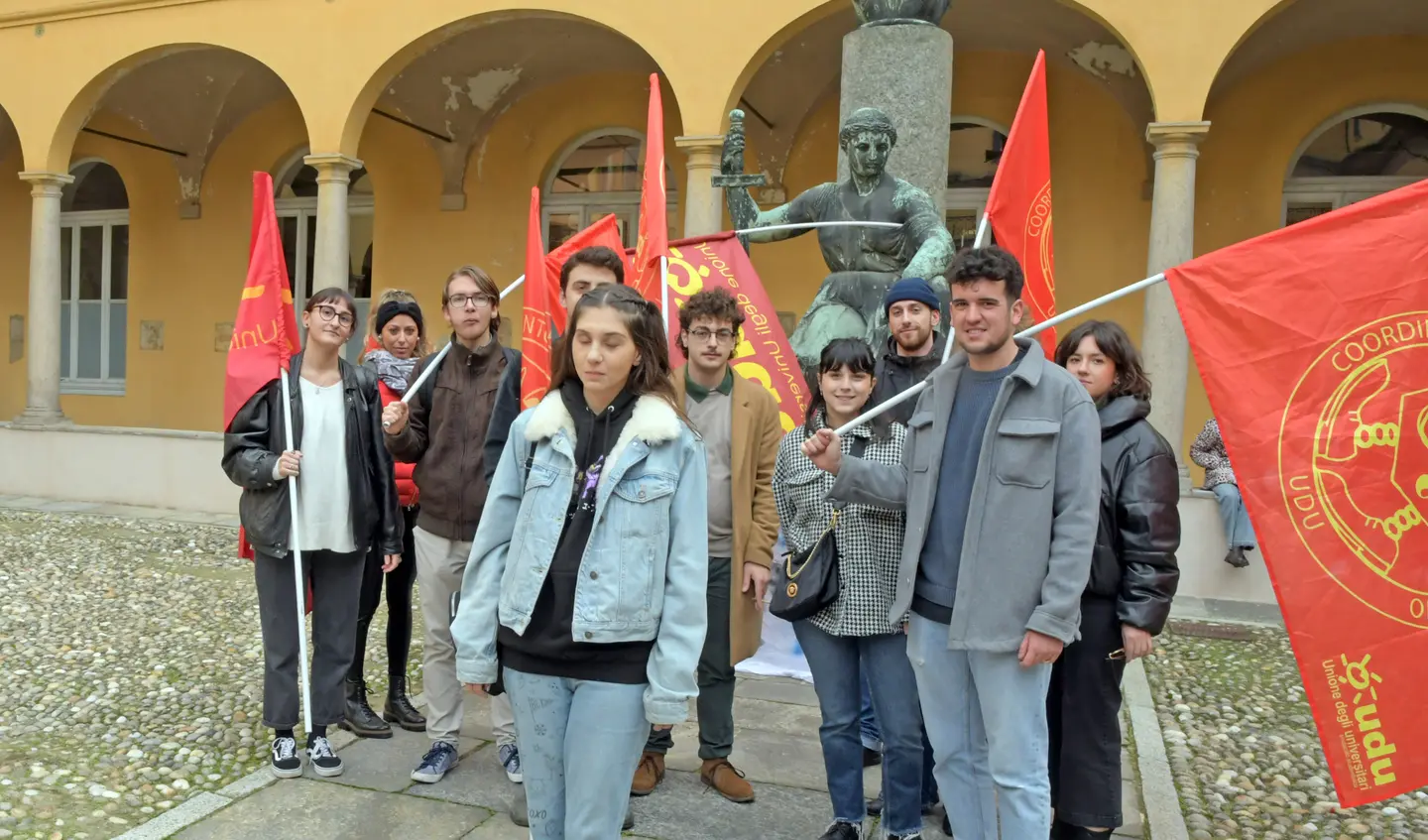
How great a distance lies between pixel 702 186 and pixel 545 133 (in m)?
4.21

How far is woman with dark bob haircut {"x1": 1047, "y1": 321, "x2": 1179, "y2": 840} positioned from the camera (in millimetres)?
2688

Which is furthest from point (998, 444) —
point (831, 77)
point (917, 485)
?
point (831, 77)

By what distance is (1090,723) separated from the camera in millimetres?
2805

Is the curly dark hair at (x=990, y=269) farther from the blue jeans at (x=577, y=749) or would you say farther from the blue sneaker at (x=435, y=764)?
the blue sneaker at (x=435, y=764)

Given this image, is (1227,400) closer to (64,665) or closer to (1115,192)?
(64,665)

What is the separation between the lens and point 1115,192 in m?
10.8

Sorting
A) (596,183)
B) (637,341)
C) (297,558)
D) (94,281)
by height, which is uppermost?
(596,183)

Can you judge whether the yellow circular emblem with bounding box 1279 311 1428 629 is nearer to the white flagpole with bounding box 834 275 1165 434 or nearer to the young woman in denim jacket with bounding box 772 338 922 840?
the white flagpole with bounding box 834 275 1165 434

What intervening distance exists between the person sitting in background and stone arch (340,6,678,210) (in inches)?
222

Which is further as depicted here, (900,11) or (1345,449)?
(900,11)

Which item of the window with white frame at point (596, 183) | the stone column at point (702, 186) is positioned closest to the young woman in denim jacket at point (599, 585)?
the stone column at point (702, 186)

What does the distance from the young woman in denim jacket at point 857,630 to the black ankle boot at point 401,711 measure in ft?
5.72

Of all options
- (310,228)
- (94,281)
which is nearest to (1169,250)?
(310,228)

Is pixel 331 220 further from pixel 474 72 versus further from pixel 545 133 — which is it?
pixel 545 133
